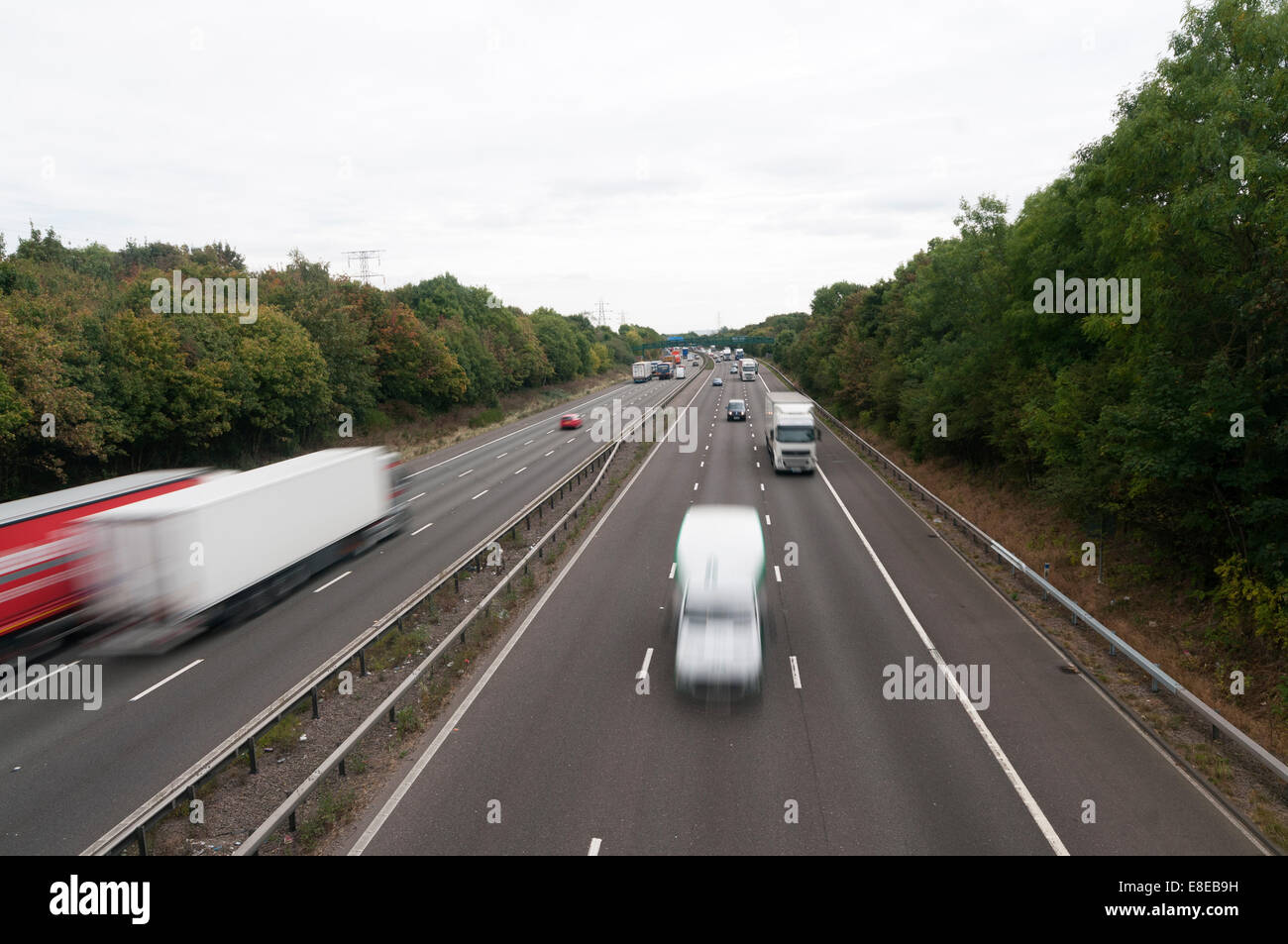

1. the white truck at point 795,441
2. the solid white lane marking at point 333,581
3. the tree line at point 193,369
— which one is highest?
the tree line at point 193,369

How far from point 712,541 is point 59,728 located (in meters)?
12.2

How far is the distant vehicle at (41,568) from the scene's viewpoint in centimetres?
1512

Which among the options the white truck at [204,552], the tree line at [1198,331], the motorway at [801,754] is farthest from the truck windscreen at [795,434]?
the white truck at [204,552]

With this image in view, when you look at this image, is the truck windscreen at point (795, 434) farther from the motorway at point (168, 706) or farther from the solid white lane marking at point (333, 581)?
the solid white lane marking at point (333, 581)

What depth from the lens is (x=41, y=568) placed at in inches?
622

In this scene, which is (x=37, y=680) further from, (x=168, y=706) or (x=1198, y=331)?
(x=1198, y=331)

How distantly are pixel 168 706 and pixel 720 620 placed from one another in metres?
10.3

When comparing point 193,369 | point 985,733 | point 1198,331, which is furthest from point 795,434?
point 193,369

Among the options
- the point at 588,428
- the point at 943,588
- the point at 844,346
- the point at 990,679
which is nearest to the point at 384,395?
the point at 588,428

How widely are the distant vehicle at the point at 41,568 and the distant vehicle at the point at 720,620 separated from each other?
13921mm

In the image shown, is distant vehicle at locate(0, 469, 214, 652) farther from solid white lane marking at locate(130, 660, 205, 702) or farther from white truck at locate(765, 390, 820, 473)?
white truck at locate(765, 390, 820, 473)

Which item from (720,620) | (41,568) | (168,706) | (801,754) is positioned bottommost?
(801,754)

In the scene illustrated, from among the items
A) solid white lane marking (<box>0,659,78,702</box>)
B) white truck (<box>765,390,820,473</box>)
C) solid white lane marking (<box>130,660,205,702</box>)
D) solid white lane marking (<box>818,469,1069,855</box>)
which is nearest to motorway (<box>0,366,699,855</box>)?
solid white lane marking (<box>130,660,205,702</box>)

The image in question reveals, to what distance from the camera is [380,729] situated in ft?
40.1
